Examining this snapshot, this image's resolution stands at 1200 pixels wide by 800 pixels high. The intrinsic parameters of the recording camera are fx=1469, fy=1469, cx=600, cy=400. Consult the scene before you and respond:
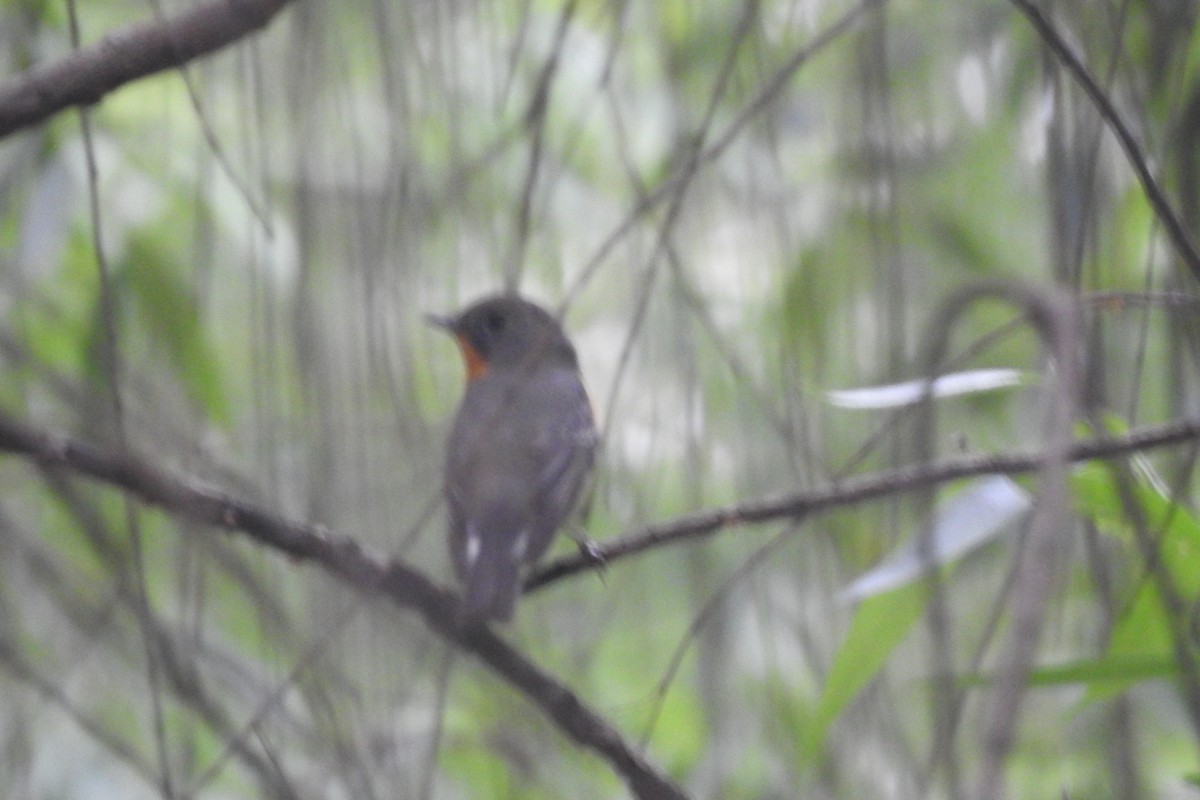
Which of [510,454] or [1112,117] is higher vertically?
[1112,117]

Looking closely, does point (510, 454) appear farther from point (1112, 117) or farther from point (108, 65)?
point (1112, 117)

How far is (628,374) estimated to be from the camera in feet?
9.71

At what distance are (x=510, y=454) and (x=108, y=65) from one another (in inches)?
76.7

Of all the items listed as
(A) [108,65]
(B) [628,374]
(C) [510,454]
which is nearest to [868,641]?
(A) [108,65]

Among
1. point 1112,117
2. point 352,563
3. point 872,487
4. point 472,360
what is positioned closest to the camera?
point 1112,117

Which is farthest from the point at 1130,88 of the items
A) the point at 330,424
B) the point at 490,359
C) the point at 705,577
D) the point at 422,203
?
→ the point at 490,359

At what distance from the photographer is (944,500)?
6.33 ft

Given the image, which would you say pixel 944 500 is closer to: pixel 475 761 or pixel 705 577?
pixel 705 577

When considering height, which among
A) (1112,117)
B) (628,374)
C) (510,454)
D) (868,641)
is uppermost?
(1112,117)

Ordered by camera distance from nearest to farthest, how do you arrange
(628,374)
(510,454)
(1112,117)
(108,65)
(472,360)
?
(1112,117), (108,65), (628,374), (510,454), (472,360)

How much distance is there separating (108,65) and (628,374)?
1558 mm

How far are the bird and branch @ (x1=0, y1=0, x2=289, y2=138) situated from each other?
881mm

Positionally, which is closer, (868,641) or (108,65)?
(108,65)

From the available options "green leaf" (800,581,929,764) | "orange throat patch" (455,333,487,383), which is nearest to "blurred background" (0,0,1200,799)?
"green leaf" (800,581,929,764)
